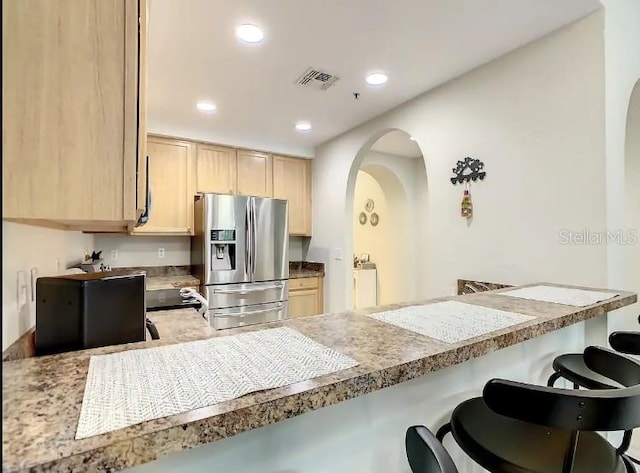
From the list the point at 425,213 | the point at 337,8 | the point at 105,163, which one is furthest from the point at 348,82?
the point at 425,213

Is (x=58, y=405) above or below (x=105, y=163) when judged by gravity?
below

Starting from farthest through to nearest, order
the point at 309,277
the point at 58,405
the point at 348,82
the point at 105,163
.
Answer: the point at 309,277
the point at 348,82
the point at 105,163
the point at 58,405

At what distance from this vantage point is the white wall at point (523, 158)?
1.89 m

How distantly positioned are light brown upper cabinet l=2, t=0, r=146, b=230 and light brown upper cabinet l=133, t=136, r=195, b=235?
9.79 ft

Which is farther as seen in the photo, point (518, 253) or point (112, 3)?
point (518, 253)

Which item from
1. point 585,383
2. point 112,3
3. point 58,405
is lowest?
point 585,383

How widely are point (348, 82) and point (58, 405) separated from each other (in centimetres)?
263

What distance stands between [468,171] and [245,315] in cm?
254

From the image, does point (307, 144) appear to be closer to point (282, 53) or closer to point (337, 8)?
point (282, 53)

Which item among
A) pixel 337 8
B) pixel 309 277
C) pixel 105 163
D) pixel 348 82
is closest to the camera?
pixel 105 163

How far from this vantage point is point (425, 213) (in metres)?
5.07

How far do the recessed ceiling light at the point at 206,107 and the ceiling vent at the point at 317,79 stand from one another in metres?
0.93

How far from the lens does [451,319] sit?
122 centimetres

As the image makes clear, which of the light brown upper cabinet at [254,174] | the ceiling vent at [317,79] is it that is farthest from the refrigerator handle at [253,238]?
the ceiling vent at [317,79]
